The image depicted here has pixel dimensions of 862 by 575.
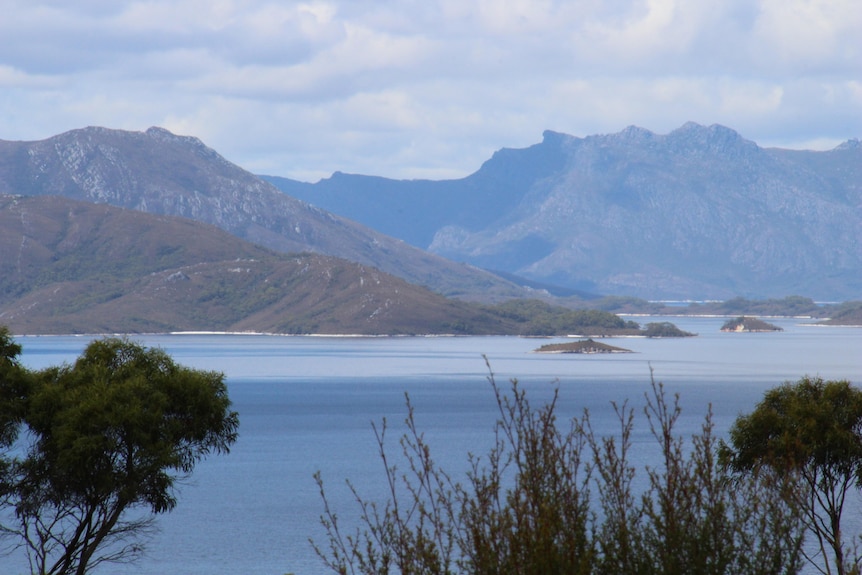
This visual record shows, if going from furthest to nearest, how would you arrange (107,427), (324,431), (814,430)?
(324,431) < (814,430) < (107,427)

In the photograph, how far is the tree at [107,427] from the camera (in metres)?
29.7

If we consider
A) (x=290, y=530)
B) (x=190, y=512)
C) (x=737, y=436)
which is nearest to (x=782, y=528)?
(x=737, y=436)

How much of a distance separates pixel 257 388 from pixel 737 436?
13224 cm

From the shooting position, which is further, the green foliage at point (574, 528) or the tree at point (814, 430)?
the tree at point (814, 430)

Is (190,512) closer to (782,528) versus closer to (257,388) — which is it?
(782,528)

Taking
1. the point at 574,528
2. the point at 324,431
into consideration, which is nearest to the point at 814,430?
the point at 574,528

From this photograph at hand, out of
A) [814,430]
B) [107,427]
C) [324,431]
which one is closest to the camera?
[107,427]

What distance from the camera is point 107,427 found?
29.8 m

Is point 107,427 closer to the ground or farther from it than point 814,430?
farther from it

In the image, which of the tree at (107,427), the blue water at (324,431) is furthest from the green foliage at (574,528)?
the tree at (107,427)

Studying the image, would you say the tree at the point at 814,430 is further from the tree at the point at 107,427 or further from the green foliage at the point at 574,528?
the green foliage at the point at 574,528

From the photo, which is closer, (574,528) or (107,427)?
(574,528)

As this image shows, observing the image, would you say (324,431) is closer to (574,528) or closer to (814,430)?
(814,430)

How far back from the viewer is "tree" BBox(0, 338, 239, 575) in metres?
29.7
